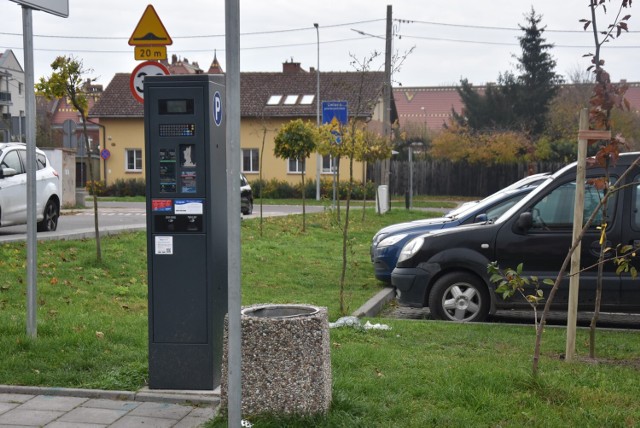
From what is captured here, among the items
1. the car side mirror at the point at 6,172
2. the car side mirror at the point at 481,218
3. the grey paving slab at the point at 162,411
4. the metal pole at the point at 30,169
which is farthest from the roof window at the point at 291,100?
the grey paving slab at the point at 162,411

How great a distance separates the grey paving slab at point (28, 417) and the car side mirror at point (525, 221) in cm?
571

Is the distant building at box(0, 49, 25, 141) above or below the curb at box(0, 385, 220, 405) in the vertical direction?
above

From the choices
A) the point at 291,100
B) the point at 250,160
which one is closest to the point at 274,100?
the point at 291,100

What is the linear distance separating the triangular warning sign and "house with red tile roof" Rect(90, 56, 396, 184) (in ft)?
A: 124

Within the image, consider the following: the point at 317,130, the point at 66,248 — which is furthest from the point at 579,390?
the point at 317,130

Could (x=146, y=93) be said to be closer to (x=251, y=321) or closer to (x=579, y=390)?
(x=251, y=321)

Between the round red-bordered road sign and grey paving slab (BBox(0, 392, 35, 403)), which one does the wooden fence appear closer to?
the round red-bordered road sign

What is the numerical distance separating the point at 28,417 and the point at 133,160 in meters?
46.4

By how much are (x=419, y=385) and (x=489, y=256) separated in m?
4.02

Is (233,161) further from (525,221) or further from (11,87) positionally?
(11,87)

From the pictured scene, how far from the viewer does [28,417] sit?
216 inches

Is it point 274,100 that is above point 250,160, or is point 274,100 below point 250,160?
above

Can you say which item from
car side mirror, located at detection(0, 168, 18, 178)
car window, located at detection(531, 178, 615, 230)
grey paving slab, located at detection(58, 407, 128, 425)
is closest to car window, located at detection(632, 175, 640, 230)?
car window, located at detection(531, 178, 615, 230)

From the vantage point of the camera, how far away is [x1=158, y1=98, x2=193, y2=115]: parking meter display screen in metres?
5.93
